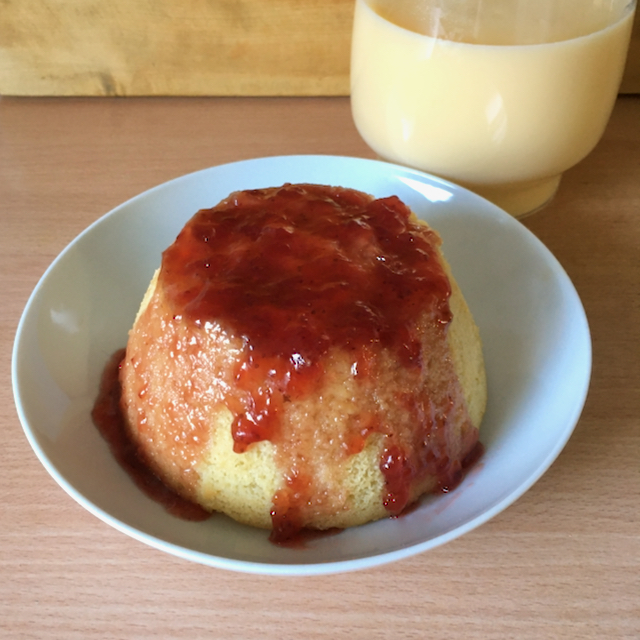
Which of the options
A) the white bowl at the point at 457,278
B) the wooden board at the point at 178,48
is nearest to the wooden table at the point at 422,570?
the white bowl at the point at 457,278

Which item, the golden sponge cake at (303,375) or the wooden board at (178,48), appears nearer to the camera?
the golden sponge cake at (303,375)

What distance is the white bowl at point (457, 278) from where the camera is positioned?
69 cm

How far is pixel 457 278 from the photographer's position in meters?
1.04

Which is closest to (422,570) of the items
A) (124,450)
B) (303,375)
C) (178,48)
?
(303,375)

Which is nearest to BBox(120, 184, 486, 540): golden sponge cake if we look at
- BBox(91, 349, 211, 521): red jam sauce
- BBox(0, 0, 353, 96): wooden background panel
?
BBox(91, 349, 211, 521): red jam sauce

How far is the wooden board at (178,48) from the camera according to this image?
153cm

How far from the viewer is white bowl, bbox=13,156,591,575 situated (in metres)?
0.69

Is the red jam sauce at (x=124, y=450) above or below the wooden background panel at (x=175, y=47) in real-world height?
below

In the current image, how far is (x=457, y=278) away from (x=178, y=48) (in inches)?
40.5

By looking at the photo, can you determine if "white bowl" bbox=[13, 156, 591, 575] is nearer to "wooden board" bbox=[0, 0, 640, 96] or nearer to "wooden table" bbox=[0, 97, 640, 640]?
"wooden table" bbox=[0, 97, 640, 640]

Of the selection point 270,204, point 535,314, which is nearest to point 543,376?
point 535,314

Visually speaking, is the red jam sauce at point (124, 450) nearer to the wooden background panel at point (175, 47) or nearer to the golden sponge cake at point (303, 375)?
the golden sponge cake at point (303, 375)

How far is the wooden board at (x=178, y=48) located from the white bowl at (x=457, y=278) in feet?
2.02

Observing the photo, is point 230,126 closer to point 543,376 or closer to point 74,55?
point 74,55
